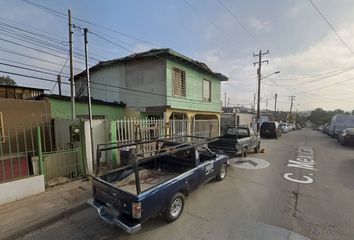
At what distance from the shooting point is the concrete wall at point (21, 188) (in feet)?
15.1

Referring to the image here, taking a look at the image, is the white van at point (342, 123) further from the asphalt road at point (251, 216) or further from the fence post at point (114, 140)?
the fence post at point (114, 140)

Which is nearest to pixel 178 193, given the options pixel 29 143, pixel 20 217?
pixel 20 217

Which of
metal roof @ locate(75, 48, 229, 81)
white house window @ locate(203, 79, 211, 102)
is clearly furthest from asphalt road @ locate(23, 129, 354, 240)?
white house window @ locate(203, 79, 211, 102)

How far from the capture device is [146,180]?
4793mm

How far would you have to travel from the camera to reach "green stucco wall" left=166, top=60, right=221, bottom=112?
38.5 feet

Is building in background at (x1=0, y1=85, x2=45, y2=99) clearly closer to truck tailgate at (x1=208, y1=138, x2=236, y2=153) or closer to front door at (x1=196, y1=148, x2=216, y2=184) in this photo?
truck tailgate at (x1=208, y1=138, x2=236, y2=153)

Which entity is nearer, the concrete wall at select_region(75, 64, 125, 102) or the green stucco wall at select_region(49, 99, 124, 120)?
the green stucco wall at select_region(49, 99, 124, 120)

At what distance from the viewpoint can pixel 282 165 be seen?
8.77m

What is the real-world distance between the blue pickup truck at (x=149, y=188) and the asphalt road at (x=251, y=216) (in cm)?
41

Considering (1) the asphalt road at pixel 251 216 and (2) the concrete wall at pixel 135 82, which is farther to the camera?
(2) the concrete wall at pixel 135 82

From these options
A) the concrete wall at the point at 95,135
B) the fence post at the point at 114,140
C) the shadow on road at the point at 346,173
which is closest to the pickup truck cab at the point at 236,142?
the shadow on road at the point at 346,173

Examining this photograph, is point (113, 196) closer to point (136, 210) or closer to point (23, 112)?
point (136, 210)

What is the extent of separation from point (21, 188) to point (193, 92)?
11.3 m

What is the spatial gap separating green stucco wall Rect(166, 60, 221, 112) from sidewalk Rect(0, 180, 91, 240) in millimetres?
7546
